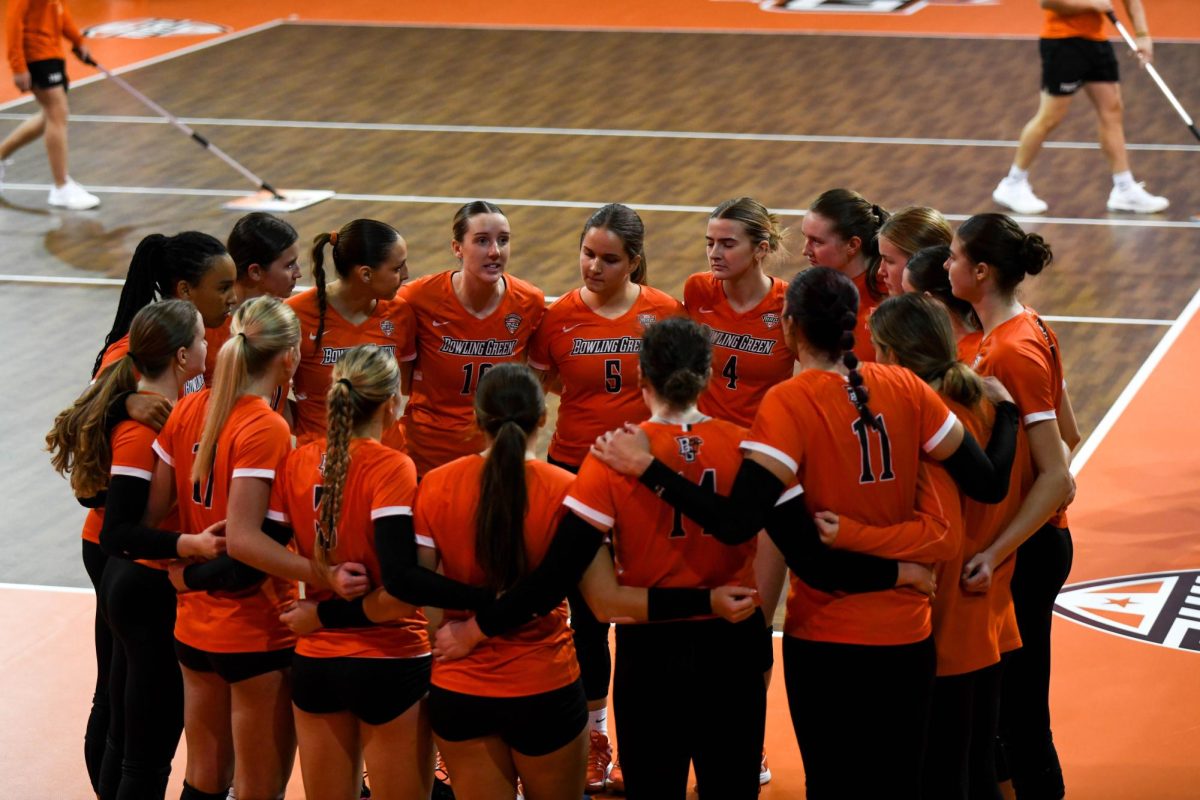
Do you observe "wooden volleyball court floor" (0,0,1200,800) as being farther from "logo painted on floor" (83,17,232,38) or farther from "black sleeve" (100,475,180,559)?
"black sleeve" (100,475,180,559)

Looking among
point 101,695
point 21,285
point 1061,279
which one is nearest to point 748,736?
point 101,695

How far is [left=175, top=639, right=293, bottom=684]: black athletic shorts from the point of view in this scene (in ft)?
15.0

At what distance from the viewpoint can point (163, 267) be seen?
546cm

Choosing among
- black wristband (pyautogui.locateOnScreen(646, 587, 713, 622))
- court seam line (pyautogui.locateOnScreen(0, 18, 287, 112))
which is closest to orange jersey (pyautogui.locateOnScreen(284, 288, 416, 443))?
black wristband (pyautogui.locateOnScreen(646, 587, 713, 622))

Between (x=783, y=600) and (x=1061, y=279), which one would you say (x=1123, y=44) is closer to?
(x=1061, y=279)

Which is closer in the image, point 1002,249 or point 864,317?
point 1002,249

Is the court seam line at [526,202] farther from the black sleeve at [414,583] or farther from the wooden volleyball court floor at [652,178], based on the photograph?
the black sleeve at [414,583]

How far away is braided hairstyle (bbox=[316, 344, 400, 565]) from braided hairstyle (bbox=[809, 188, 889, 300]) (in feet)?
6.79

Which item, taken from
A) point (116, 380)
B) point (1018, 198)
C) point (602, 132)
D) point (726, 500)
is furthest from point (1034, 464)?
point (602, 132)

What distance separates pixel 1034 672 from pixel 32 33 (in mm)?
11049

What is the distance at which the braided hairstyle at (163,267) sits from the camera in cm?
543

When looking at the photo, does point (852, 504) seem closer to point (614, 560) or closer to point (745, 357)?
point (614, 560)

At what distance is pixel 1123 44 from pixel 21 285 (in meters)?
12.0

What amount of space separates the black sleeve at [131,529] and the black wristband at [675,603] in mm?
1398
